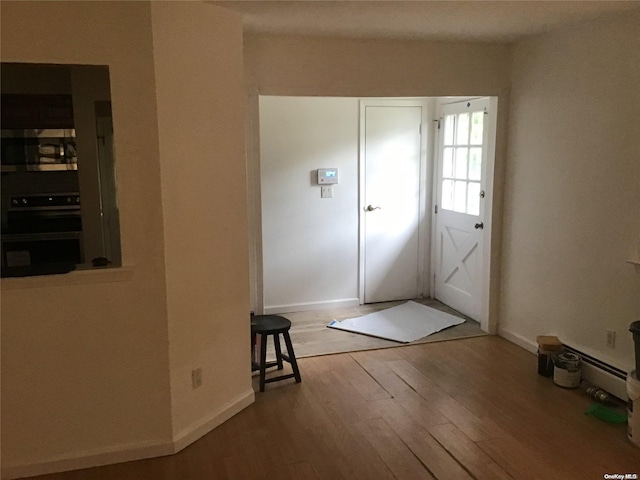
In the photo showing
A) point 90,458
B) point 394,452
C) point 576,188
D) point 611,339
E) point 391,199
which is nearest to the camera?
point 90,458

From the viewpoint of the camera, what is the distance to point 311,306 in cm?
524

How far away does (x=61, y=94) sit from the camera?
2555 millimetres

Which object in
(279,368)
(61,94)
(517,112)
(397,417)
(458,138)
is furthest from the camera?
(458,138)

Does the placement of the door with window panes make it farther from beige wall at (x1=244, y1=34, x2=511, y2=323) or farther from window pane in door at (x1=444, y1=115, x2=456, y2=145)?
beige wall at (x1=244, y1=34, x2=511, y2=323)

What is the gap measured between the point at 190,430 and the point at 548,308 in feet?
8.49

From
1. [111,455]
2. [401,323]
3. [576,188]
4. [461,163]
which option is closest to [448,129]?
[461,163]

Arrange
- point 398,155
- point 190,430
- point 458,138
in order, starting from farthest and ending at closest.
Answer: point 398,155, point 458,138, point 190,430

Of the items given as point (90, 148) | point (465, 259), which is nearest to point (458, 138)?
point (465, 259)

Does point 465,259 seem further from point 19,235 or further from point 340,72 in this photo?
point 19,235

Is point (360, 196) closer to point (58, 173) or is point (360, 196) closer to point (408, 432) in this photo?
point (408, 432)

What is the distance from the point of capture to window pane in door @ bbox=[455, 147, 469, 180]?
15.9ft

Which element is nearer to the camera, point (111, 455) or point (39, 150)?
point (39, 150)

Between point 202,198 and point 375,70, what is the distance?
1746 millimetres

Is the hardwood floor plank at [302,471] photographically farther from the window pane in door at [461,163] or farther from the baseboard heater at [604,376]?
the window pane in door at [461,163]
